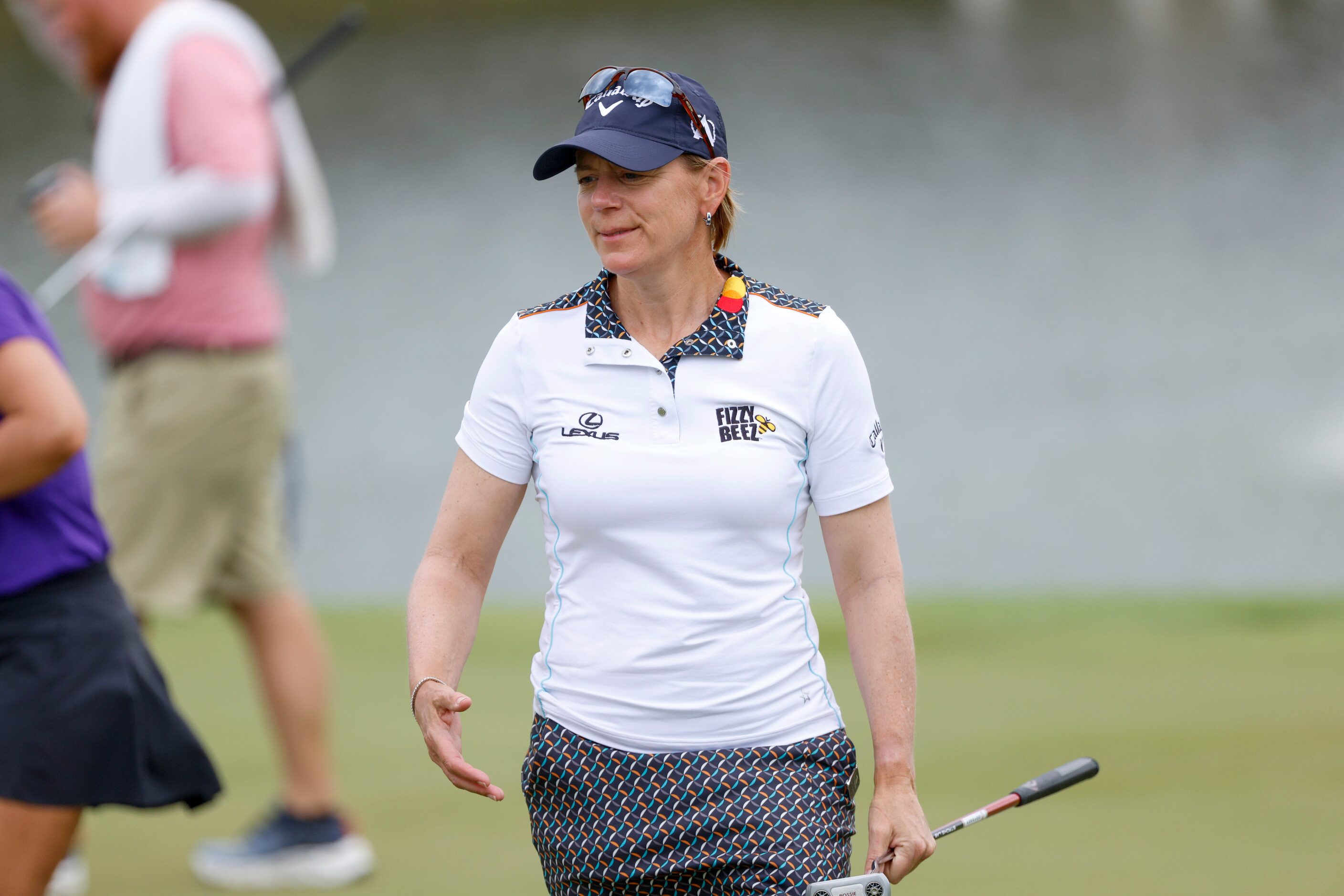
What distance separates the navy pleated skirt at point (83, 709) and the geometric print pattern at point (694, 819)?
651mm

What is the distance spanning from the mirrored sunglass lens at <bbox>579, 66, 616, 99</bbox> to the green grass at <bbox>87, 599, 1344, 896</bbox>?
5.41ft

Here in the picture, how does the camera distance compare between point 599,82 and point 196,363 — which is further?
point 196,363

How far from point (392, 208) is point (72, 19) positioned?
3229 mm

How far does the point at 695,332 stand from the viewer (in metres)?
1.65

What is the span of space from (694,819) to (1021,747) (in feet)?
7.15

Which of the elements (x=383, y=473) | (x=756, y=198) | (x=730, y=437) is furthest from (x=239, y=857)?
(x=756, y=198)

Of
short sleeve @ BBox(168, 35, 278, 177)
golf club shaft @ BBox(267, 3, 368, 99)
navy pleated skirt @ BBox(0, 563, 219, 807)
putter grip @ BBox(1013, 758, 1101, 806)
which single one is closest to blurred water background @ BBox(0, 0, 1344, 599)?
golf club shaft @ BBox(267, 3, 368, 99)

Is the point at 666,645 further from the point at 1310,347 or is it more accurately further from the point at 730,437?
the point at 1310,347

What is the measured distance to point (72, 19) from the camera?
2949 mm

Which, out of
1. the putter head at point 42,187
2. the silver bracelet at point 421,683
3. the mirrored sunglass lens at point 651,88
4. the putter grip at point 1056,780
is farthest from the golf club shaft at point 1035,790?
the putter head at point 42,187

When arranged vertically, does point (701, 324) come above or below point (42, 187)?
below

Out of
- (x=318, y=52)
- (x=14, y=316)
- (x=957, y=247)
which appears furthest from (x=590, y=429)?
(x=957, y=247)

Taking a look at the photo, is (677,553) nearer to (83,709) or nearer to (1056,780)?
(1056,780)

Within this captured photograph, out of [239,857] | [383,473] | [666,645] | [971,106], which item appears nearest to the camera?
[666,645]
